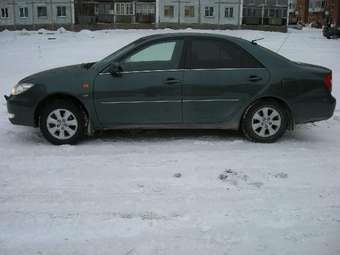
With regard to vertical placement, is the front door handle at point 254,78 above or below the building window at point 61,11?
below

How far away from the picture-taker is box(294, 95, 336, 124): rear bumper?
271 inches

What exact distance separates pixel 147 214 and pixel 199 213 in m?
0.50

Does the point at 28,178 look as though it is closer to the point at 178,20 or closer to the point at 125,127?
the point at 125,127

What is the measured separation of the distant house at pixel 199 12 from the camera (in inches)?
2030

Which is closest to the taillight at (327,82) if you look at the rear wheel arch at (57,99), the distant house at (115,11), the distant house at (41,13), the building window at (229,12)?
the rear wheel arch at (57,99)

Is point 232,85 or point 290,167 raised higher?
point 232,85

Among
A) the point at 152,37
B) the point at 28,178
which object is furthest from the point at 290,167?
the point at 28,178

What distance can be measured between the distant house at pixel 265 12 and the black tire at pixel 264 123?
47.2 m

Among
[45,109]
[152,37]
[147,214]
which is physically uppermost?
[152,37]

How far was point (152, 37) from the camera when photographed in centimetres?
692

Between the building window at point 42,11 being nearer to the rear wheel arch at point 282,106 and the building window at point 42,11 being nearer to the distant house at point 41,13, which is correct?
the distant house at point 41,13

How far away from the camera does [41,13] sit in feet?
172

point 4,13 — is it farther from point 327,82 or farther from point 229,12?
point 327,82

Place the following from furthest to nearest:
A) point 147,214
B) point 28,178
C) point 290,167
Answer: point 290,167 → point 28,178 → point 147,214
